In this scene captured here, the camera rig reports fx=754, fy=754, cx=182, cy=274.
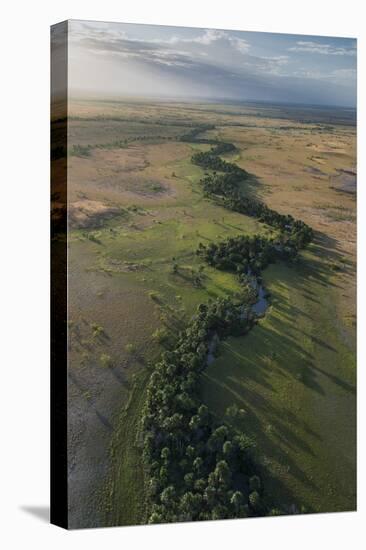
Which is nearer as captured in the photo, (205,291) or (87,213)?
(87,213)

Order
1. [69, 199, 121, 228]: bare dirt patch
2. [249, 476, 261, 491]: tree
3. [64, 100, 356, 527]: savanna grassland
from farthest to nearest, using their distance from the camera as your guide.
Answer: [249, 476, 261, 491]: tree < [69, 199, 121, 228]: bare dirt patch < [64, 100, 356, 527]: savanna grassland

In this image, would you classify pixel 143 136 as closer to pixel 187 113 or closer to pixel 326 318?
pixel 187 113

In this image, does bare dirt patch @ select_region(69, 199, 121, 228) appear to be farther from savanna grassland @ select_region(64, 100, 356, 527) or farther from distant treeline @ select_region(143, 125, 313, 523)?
distant treeline @ select_region(143, 125, 313, 523)

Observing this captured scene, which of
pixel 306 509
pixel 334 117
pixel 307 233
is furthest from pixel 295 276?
pixel 306 509

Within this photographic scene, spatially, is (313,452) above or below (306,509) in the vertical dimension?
above

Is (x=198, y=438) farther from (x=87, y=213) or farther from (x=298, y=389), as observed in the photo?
(x=87, y=213)

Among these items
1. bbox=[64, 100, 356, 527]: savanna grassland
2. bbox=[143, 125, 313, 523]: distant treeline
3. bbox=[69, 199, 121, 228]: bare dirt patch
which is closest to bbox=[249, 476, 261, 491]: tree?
bbox=[143, 125, 313, 523]: distant treeline

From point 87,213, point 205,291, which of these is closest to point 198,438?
point 205,291

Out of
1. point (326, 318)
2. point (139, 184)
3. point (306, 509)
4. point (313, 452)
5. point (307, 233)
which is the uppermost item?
point (139, 184)
